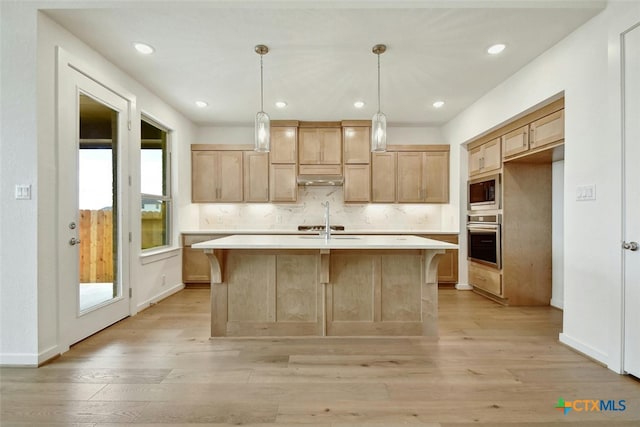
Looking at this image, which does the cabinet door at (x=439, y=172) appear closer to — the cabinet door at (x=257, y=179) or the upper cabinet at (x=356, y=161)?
the upper cabinet at (x=356, y=161)

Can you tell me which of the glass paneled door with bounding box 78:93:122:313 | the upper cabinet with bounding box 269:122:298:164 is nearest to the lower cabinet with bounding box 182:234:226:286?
the glass paneled door with bounding box 78:93:122:313

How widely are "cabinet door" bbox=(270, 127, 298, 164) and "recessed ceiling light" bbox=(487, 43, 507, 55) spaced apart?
2983 millimetres

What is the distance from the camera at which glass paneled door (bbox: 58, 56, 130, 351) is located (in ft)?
8.51

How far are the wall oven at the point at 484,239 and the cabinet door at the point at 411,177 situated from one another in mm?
904

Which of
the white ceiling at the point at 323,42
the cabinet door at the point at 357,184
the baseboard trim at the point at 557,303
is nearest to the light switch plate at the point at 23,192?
the white ceiling at the point at 323,42

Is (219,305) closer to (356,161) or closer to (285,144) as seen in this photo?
(285,144)

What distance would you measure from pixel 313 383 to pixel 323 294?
0.91 meters

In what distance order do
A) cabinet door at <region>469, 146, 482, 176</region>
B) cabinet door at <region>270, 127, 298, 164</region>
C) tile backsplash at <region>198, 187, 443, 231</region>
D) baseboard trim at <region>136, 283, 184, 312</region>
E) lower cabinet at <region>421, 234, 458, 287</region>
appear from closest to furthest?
baseboard trim at <region>136, 283, 184, 312</region>, cabinet door at <region>469, 146, 482, 176</region>, lower cabinet at <region>421, 234, 458, 287</region>, cabinet door at <region>270, 127, 298, 164</region>, tile backsplash at <region>198, 187, 443, 231</region>

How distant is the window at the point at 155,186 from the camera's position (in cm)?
400

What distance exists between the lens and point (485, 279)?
431cm

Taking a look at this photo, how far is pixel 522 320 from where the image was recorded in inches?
133

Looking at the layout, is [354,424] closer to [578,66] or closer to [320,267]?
[320,267]

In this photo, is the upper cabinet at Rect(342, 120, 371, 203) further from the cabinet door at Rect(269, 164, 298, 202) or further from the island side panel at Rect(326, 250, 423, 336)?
the island side panel at Rect(326, 250, 423, 336)

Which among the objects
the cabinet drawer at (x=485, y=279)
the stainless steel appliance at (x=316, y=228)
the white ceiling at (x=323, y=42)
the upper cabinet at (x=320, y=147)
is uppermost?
the white ceiling at (x=323, y=42)
